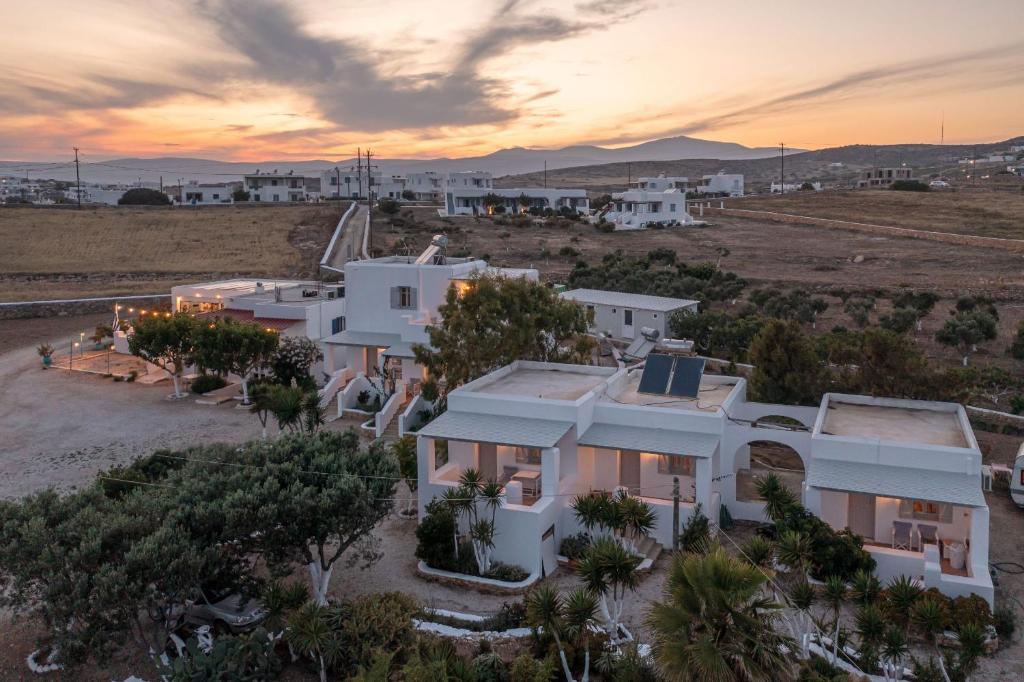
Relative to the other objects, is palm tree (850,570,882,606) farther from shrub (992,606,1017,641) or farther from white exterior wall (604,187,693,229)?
white exterior wall (604,187,693,229)

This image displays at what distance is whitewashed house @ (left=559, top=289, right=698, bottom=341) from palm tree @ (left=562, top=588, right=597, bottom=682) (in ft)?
75.1

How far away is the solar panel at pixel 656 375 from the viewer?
19.7 metres

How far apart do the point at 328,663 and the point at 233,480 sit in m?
3.40

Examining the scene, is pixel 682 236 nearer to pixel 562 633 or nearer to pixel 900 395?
pixel 900 395

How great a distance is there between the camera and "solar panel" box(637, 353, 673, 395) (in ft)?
64.7

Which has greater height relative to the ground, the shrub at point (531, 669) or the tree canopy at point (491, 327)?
the tree canopy at point (491, 327)

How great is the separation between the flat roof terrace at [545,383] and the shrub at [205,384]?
1457 cm

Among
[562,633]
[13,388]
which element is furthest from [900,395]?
[13,388]

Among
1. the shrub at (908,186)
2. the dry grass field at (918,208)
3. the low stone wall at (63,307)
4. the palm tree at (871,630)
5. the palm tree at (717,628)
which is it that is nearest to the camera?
the palm tree at (717,628)

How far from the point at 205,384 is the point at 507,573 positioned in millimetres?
19671

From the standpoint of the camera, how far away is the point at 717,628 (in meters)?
8.66

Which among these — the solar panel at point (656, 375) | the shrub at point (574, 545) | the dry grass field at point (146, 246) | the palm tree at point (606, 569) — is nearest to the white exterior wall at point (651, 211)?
the dry grass field at point (146, 246)

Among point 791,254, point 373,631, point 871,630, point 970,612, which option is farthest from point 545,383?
point 791,254

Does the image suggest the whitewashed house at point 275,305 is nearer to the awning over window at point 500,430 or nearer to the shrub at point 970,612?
the awning over window at point 500,430
